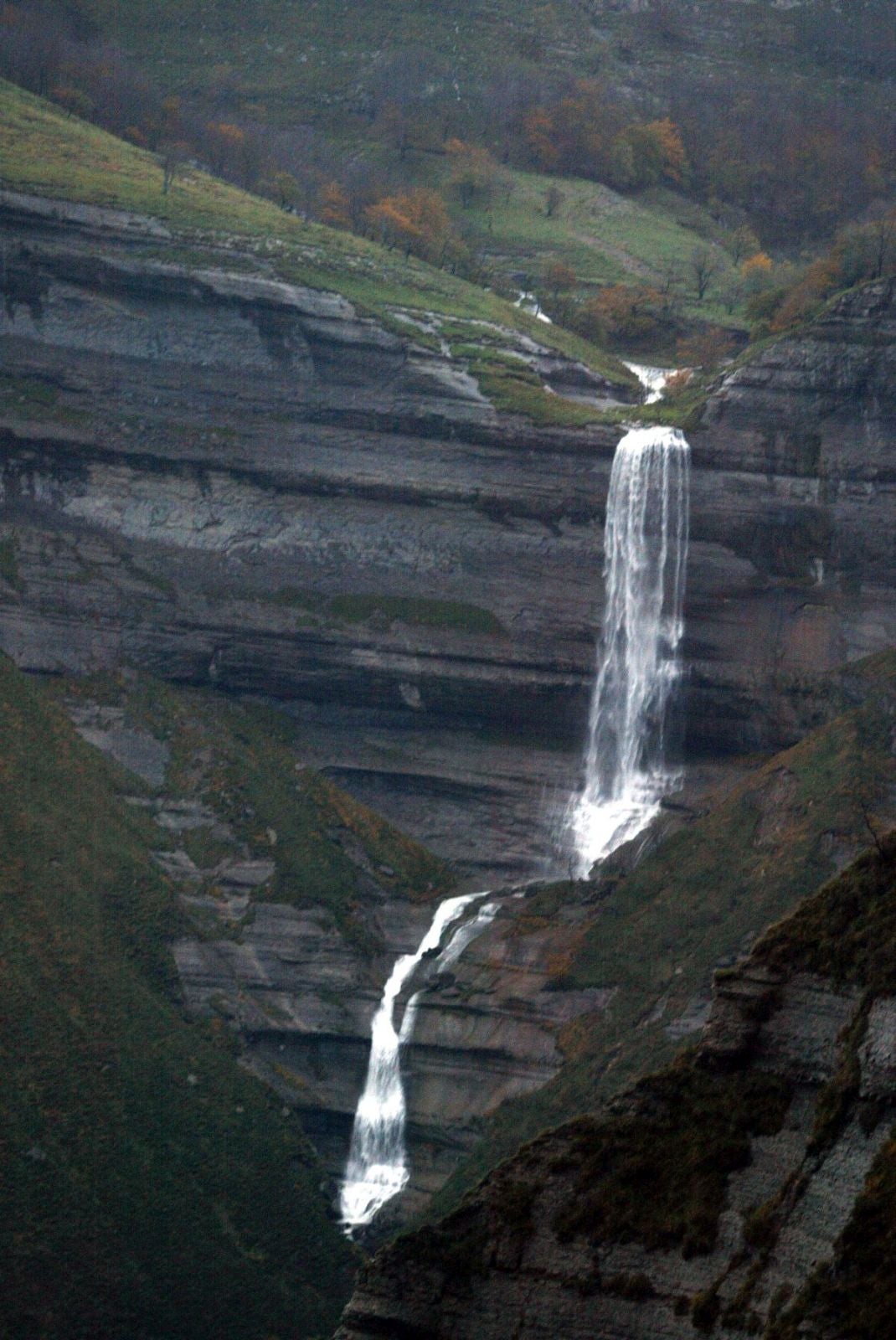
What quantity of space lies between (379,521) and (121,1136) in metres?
23.9

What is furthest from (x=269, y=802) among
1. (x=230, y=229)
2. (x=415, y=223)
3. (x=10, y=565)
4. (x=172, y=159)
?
(x=415, y=223)

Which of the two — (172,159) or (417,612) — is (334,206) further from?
(417,612)

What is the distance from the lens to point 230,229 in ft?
267

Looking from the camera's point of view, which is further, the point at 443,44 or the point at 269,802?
the point at 443,44

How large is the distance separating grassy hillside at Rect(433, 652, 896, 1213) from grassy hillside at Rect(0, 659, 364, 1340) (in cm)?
450

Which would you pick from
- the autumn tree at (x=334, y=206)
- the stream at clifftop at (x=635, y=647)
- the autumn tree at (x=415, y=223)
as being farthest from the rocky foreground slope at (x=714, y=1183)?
the autumn tree at (x=334, y=206)

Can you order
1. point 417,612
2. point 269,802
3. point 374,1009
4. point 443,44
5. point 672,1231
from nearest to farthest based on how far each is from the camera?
point 672,1231
point 374,1009
point 269,802
point 417,612
point 443,44

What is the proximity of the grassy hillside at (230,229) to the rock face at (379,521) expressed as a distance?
179 cm

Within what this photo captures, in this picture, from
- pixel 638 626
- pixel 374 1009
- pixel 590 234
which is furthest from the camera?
pixel 590 234

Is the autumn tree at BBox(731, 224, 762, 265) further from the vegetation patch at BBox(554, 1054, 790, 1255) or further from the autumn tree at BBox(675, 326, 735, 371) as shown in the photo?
the vegetation patch at BBox(554, 1054, 790, 1255)

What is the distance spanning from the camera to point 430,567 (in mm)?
75125

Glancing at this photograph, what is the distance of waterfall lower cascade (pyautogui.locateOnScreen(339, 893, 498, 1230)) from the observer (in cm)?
6206

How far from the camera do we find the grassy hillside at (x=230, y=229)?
3127 inches

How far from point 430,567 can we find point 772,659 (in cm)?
1072
